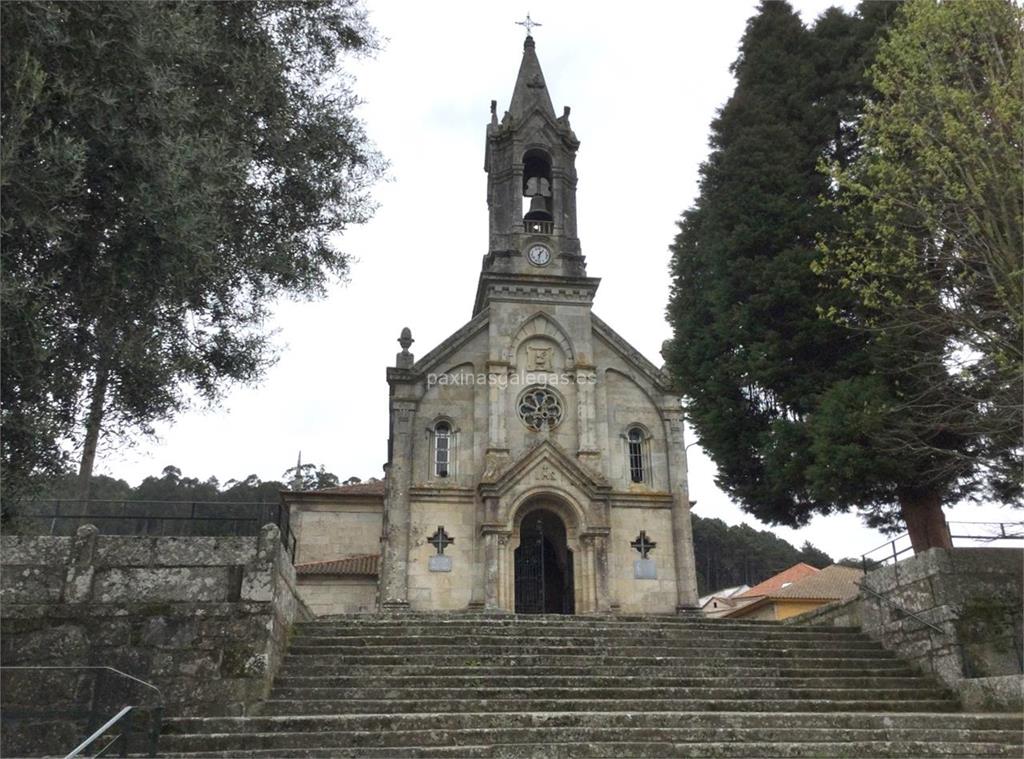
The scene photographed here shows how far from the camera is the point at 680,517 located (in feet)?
77.5

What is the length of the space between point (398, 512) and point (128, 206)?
50.9 ft

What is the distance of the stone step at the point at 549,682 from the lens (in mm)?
10758

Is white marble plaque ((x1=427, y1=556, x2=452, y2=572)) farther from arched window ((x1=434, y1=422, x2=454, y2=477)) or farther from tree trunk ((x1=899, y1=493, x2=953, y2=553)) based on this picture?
tree trunk ((x1=899, y1=493, x2=953, y2=553))

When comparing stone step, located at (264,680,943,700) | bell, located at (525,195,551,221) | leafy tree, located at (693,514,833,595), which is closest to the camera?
stone step, located at (264,680,943,700)

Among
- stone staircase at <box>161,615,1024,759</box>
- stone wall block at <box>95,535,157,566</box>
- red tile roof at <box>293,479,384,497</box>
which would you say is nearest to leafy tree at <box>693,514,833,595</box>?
red tile roof at <box>293,479,384,497</box>

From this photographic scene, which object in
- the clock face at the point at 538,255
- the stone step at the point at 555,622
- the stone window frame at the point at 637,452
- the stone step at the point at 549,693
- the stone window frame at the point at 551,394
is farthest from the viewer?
the clock face at the point at 538,255

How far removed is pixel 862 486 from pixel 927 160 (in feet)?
17.7

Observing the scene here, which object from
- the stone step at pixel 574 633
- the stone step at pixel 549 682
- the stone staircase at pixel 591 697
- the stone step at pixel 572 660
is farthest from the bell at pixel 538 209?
the stone step at pixel 549 682

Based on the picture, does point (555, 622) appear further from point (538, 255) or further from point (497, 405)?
point (538, 255)

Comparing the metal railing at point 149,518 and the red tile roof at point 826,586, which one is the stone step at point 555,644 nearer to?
the metal railing at point 149,518

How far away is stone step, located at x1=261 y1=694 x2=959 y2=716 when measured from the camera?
984 cm

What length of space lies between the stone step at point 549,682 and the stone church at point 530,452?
10.7 meters

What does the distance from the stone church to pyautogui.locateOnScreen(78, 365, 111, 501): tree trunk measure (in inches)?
542

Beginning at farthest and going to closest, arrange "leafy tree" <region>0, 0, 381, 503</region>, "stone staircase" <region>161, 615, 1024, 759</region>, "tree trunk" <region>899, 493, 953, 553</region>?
"tree trunk" <region>899, 493, 953, 553</region> → "stone staircase" <region>161, 615, 1024, 759</region> → "leafy tree" <region>0, 0, 381, 503</region>
